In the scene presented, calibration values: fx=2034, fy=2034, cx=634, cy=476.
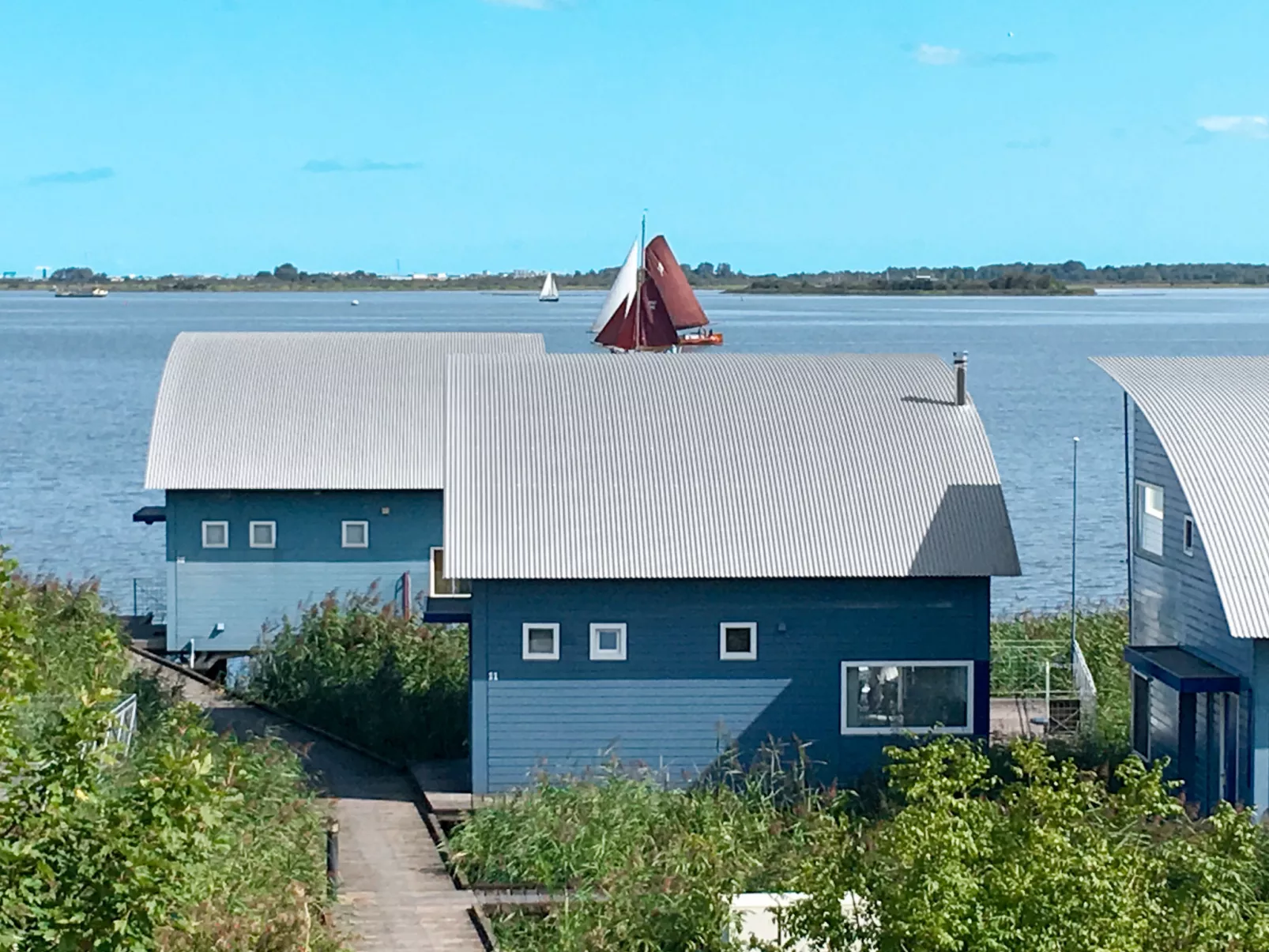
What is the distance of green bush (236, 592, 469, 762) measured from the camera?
26.3 m

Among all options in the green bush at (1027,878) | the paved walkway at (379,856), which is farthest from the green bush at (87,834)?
the paved walkway at (379,856)

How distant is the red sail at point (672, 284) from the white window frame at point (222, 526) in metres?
46.1

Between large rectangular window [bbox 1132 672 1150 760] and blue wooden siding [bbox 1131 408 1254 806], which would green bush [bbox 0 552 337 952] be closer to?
blue wooden siding [bbox 1131 408 1254 806]

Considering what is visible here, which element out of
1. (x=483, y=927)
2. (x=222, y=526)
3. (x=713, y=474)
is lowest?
(x=483, y=927)

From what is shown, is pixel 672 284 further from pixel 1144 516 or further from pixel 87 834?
pixel 87 834

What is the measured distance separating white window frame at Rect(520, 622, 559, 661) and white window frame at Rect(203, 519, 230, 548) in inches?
394

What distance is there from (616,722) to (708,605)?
1.72m

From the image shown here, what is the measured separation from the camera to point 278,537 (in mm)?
32062

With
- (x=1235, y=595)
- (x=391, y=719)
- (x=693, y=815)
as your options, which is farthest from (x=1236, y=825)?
(x=391, y=719)

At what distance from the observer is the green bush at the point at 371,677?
2631 cm

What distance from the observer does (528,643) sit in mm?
23406

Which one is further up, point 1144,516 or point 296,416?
point 296,416

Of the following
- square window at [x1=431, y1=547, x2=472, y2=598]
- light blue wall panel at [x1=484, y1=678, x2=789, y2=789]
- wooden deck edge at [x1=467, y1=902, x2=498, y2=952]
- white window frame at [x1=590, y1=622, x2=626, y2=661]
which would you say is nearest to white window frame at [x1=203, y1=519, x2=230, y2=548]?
square window at [x1=431, y1=547, x2=472, y2=598]

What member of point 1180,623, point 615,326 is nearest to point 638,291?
point 615,326
